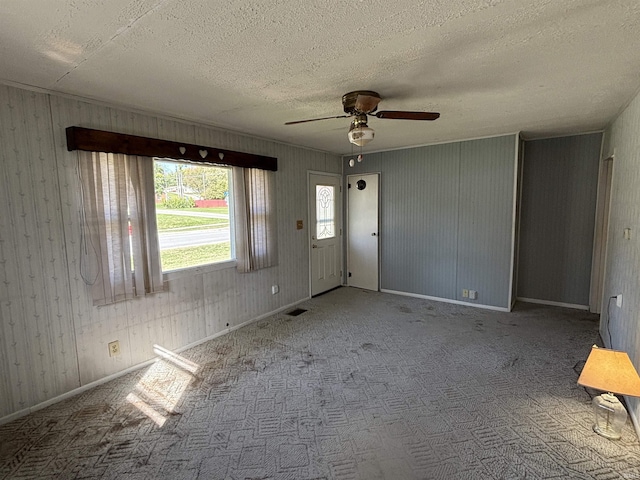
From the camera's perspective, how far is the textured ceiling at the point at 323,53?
1510mm

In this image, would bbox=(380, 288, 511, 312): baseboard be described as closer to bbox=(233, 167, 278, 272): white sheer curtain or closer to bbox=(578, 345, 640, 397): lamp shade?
bbox=(233, 167, 278, 272): white sheer curtain

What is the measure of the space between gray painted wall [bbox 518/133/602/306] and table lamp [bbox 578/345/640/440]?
284 cm

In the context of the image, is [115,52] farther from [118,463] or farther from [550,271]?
[550,271]

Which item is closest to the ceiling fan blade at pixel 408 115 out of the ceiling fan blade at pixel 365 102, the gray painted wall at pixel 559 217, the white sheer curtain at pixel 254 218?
the ceiling fan blade at pixel 365 102

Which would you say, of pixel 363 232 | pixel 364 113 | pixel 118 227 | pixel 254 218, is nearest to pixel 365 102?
pixel 364 113

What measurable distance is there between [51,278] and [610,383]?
397 centimetres

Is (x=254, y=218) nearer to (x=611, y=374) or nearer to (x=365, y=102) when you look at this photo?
(x=365, y=102)

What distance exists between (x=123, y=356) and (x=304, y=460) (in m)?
2.01

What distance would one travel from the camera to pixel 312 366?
308cm

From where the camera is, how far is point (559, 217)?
15.0 ft

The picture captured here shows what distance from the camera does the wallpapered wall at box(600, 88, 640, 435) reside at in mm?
2336

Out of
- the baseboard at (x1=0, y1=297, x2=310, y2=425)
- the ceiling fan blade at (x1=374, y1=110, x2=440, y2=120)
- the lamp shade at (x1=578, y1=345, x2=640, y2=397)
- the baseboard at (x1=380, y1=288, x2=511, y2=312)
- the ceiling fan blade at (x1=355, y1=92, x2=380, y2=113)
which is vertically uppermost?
the ceiling fan blade at (x1=355, y1=92, x2=380, y2=113)

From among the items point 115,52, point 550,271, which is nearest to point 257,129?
point 115,52

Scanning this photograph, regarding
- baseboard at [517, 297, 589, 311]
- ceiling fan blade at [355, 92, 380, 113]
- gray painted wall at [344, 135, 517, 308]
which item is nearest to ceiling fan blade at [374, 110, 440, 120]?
ceiling fan blade at [355, 92, 380, 113]
